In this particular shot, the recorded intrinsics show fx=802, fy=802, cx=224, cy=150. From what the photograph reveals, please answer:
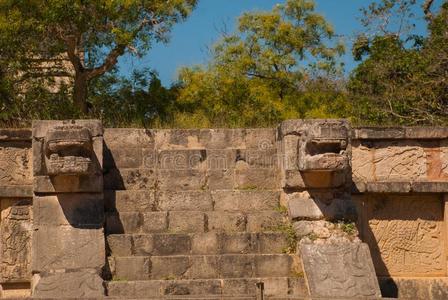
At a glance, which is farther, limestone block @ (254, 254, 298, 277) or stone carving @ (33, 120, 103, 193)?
limestone block @ (254, 254, 298, 277)

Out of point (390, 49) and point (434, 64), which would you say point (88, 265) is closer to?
point (434, 64)

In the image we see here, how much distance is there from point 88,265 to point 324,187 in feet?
7.97

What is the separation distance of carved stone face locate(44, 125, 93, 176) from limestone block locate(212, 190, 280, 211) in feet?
4.87

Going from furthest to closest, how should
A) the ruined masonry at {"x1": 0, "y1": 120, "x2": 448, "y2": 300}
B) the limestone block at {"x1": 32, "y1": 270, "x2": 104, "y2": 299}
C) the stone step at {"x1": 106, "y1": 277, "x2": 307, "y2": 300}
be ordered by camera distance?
1. the ruined masonry at {"x1": 0, "y1": 120, "x2": 448, "y2": 300}
2. the stone step at {"x1": 106, "y1": 277, "x2": 307, "y2": 300}
3. the limestone block at {"x1": 32, "y1": 270, "x2": 104, "y2": 299}

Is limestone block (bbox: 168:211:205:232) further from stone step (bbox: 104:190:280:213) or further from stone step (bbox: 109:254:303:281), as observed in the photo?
stone step (bbox: 109:254:303:281)

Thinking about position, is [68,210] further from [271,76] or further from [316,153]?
[271,76]

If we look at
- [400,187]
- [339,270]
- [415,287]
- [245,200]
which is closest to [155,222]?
[245,200]

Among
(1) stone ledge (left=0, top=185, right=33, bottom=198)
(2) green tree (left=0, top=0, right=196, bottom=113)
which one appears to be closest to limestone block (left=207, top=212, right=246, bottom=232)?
(1) stone ledge (left=0, top=185, right=33, bottom=198)

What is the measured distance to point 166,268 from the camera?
7543 millimetres

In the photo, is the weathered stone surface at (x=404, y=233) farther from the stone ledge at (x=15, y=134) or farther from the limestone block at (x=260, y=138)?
the stone ledge at (x=15, y=134)

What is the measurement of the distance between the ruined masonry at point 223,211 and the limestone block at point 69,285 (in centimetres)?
1

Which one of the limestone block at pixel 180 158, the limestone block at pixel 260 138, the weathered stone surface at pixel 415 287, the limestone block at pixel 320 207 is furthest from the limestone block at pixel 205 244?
the weathered stone surface at pixel 415 287

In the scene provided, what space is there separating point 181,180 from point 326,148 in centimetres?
174

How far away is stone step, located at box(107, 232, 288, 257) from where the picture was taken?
7.69 m
